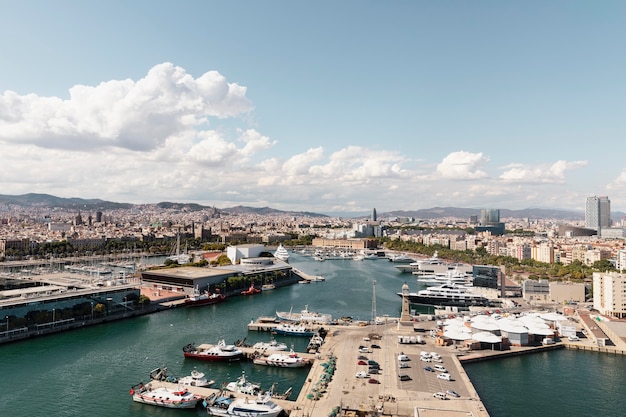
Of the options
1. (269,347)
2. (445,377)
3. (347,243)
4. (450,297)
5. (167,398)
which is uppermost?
(347,243)

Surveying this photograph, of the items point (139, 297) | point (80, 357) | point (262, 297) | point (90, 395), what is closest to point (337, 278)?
point (262, 297)

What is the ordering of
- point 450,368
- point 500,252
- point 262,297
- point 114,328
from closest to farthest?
1. point 450,368
2. point 114,328
3. point 262,297
4. point 500,252

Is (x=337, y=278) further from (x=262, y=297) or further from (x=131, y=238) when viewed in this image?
(x=131, y=238)

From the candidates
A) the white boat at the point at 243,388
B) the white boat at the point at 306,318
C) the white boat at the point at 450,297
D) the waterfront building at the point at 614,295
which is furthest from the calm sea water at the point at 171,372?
the waterfront building at the point at 614,295

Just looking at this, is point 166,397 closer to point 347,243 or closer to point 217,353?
point 217,353

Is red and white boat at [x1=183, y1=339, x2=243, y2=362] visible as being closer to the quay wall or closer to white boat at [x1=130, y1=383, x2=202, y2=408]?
white boat at [x1=130, y1=383, x2=202, y2=408]

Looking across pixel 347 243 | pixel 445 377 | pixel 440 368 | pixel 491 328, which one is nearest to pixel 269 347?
pixel 440 368
